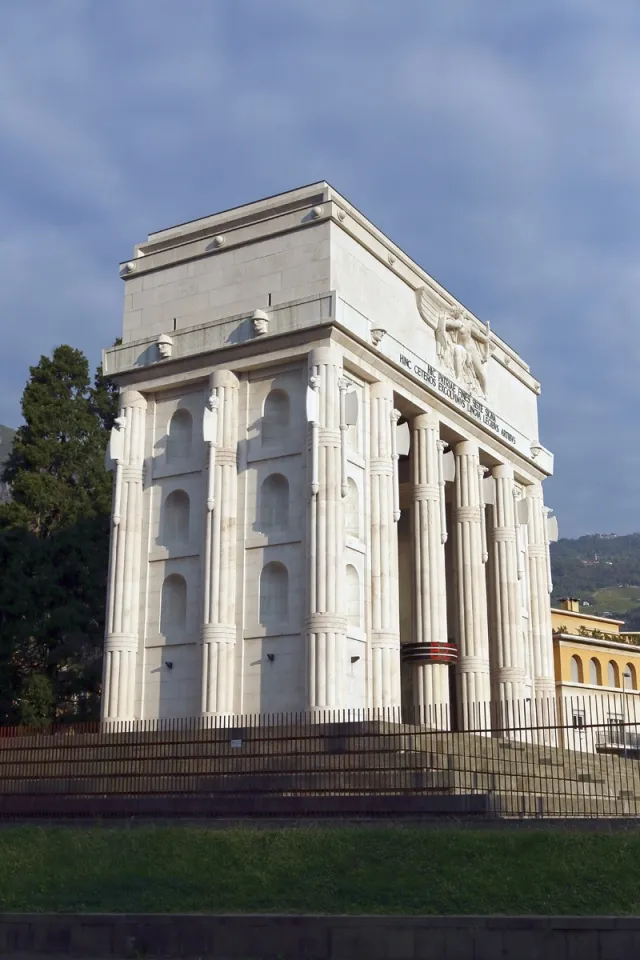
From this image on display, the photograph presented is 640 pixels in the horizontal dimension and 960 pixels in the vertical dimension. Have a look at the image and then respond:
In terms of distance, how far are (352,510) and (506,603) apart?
39.4ft

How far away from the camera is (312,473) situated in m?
38.8

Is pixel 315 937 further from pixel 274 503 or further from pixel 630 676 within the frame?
pixel 630 676

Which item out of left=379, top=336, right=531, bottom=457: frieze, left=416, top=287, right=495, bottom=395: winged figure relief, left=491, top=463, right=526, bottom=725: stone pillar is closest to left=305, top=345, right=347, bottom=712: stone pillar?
left=379, top=336, right=531, bottom=457: frieze

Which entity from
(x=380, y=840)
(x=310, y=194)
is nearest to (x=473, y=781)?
(x=380, y=840)

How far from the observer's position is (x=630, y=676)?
81.9 metres

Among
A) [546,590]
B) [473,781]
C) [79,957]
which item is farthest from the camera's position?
[546,590]

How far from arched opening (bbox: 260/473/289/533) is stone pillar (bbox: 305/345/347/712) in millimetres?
2036

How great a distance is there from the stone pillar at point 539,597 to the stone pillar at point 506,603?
7.97 feet

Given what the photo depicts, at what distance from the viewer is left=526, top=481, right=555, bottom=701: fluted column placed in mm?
52375

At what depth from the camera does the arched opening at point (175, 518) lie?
42.8 metres

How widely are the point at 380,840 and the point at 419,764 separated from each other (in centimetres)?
871

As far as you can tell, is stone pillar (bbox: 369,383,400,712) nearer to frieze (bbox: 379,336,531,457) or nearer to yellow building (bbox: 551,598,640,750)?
frieze (bbox: 379,336,531,457)

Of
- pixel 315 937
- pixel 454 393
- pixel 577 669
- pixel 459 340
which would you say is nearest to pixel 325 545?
pixel 454 393

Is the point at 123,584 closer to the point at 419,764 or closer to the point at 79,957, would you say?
the point at 419,764
